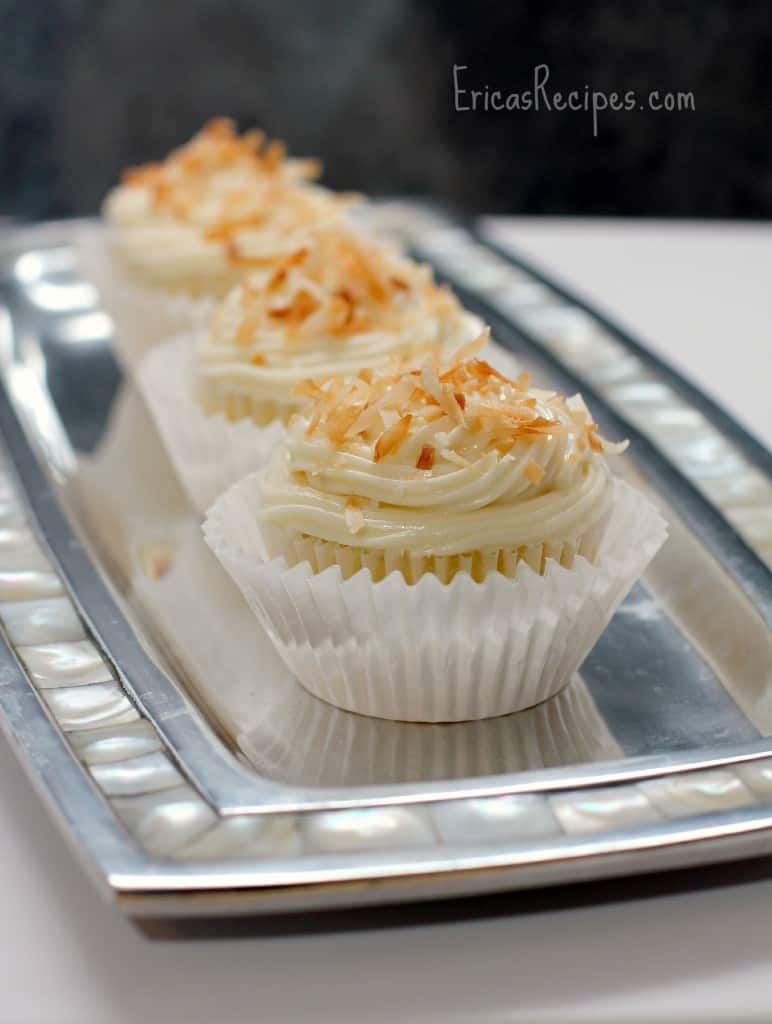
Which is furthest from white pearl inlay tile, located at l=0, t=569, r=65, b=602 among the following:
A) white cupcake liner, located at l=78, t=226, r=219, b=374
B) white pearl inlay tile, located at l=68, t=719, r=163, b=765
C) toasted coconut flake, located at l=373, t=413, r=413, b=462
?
white cupcake liner, located at l=78, t=226, r=219, b=374

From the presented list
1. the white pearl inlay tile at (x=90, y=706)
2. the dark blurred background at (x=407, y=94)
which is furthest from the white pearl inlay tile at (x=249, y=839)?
the dark blurred background at (x=407, y=94)

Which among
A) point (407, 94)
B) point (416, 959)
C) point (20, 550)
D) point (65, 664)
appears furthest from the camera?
point (407, 94)

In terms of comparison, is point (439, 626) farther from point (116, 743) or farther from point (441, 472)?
point (116, 743)

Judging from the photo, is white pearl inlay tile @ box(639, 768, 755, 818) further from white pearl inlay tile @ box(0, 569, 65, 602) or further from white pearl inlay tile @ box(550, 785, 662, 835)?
white pearl inlay tile @ box(0, 569, 65, 602)

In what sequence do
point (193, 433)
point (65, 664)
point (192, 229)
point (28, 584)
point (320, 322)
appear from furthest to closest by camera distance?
point (192, 229), point (193, 433), point (320, 322), point (28, 584), point (65, 664)

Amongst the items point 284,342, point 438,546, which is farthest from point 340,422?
point 284,342

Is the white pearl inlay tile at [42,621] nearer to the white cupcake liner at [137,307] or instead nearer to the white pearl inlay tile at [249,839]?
the white pearl inlay tile at [249,839]
